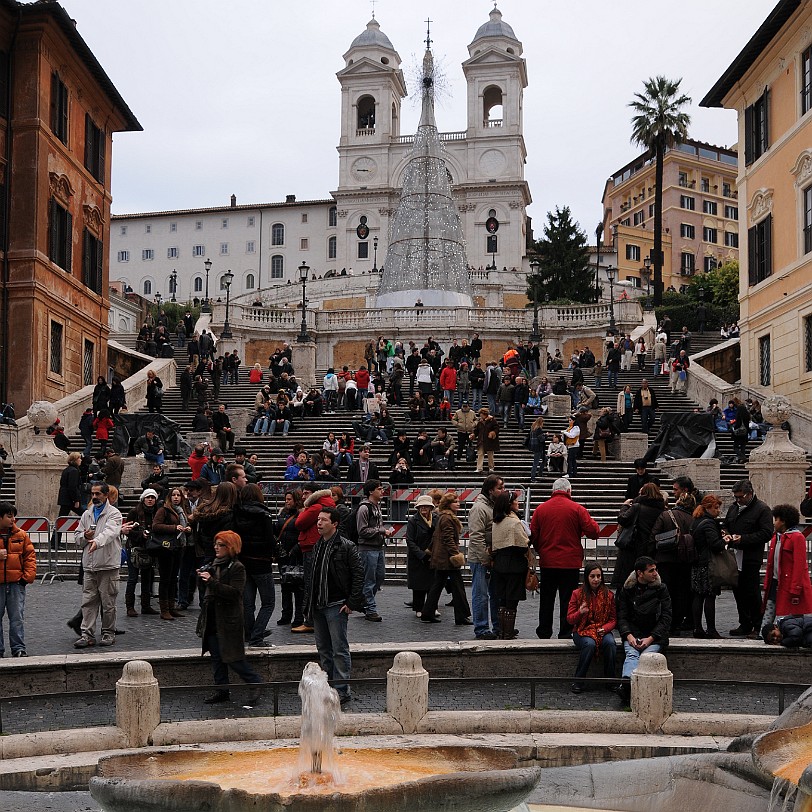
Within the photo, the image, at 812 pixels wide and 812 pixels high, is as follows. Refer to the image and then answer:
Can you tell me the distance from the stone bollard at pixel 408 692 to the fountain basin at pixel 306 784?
863mm

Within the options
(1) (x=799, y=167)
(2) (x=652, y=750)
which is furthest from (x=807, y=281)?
(2) (x=652, y=750)

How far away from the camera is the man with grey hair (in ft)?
37.8

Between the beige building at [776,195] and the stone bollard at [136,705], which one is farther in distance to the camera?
the beige building at [776,195]

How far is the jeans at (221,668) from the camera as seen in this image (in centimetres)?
943

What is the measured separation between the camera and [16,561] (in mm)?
10641

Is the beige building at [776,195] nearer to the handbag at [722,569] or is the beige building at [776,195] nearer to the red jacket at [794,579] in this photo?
the handbag at [722,569]

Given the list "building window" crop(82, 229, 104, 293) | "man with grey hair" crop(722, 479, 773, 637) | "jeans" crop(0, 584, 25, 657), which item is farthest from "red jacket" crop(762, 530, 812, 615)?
"building window" crop(82, 229, 104, 293)

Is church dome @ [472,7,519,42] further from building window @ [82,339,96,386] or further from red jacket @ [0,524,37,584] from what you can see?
red jacket @ [0,524,37,584]

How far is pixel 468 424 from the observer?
961 inches

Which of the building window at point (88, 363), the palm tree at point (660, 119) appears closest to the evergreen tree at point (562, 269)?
the palm tree at point (660, 119)

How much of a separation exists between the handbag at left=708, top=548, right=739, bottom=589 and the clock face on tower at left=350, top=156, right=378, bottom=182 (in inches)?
3447

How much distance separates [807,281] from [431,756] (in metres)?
22.4

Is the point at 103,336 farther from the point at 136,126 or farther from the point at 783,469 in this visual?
the point at 783,469

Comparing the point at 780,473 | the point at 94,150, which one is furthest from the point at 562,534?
the point at 94,150
